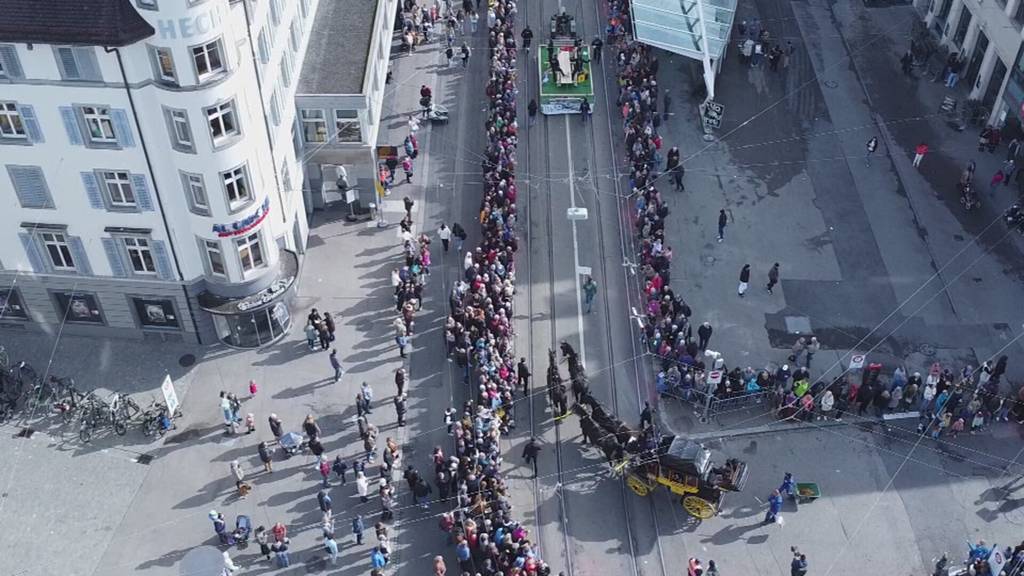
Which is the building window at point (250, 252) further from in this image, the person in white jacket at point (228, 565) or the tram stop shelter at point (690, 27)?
the tram stop shelter at point (690, 27)

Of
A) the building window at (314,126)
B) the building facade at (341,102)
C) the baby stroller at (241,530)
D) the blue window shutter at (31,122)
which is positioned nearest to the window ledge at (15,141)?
the blue window shutter at (31,122)

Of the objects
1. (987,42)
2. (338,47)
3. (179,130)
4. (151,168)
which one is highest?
(179,130)

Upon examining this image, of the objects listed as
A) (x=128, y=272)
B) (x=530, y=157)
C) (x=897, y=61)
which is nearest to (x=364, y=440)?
(x=128, y=272)

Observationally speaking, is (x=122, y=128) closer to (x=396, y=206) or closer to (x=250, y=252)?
(x=250, y=252)

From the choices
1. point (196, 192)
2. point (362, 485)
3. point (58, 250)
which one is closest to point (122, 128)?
point (196, 192)

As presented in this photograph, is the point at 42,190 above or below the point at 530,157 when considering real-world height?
above

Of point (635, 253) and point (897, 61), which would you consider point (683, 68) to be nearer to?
point (897, 61)
